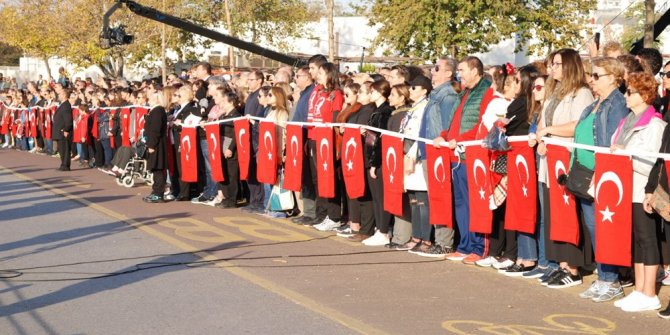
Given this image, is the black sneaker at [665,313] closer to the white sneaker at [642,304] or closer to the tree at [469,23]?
the white sneaker at [642,304]

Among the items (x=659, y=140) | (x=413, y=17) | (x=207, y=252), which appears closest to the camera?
(x=659, y=140)

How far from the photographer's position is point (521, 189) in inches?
413

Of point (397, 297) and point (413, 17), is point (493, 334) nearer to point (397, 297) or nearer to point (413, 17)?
point (397, 297)

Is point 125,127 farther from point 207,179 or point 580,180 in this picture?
point 580,180

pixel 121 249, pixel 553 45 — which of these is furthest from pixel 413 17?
pixel 121 249

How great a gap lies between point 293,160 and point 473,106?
4.11 m

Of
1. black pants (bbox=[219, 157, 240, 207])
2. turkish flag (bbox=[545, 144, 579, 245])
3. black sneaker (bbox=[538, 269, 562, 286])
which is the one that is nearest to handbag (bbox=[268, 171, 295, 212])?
black pants (bbox=[219, 157, 240, 207])

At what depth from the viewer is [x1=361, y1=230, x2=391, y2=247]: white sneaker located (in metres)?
12.7

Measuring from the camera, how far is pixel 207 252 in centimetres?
1182

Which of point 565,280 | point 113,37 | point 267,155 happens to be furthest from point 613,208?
point 113,37

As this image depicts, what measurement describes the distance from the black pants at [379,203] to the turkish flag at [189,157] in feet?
16.3

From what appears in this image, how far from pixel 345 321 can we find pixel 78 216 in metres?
7.92

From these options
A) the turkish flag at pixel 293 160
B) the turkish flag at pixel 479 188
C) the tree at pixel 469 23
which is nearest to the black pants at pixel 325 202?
the turkish flag at pixel 293 160

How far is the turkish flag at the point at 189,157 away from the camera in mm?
17453
